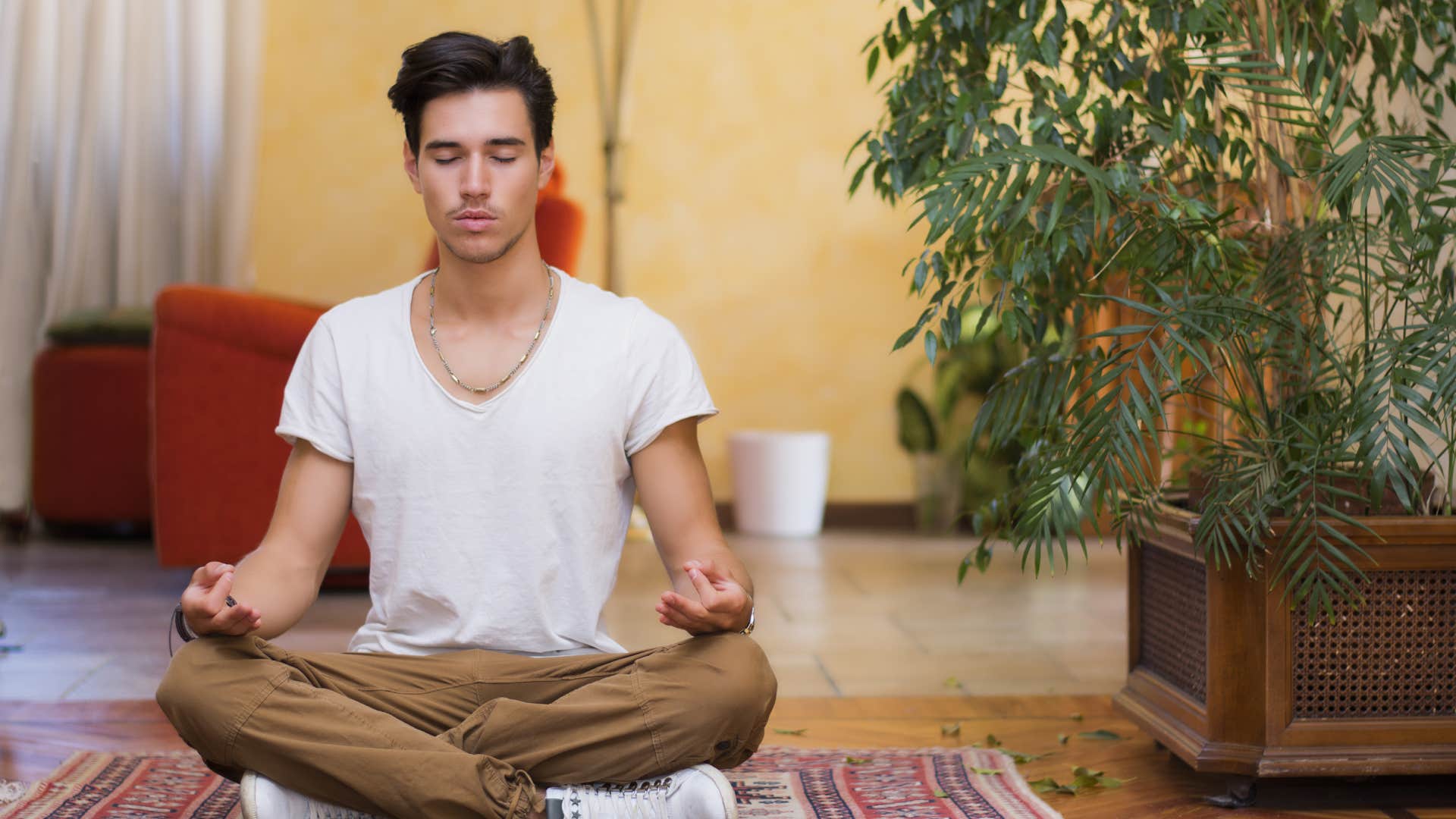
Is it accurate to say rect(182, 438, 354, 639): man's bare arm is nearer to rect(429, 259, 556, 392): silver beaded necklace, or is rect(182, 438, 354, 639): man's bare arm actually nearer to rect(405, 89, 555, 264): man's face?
rect(429, 259, 556, 392): silver beaded necklace

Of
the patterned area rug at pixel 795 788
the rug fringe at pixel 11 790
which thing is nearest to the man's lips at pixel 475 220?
the patterned area rug at pixel 795 788

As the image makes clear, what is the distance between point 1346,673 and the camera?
2004 millimetres

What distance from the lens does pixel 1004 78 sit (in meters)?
2.11

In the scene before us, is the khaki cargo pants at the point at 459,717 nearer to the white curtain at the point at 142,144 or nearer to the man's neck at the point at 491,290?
the man's neck at the point at 491,290

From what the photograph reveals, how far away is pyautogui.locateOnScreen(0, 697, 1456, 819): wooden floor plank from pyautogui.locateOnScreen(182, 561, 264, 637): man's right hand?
0.75 m

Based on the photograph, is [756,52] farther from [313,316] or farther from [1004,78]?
[1004,78]

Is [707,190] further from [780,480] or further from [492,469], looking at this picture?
[492,469]

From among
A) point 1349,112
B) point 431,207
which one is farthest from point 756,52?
point 431,207

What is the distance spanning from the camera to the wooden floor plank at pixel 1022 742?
6.66ft

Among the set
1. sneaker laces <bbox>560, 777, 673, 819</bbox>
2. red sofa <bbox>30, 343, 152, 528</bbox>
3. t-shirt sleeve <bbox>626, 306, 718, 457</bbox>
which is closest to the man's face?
t-shirt sleeve <bbox>626, 306, 718, 457</bbox>

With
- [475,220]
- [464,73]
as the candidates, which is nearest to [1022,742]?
[475,220]

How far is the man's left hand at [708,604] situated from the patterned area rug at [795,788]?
1.29ft

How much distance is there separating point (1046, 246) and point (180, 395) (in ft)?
7.37

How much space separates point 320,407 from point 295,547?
0.17m
